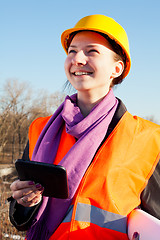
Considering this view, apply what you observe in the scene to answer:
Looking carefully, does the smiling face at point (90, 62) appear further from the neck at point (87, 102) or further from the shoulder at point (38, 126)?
the shoulder at point (38, 126)

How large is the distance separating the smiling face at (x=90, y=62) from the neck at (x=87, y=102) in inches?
1.9

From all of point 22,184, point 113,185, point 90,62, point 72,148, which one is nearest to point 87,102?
point 90,62

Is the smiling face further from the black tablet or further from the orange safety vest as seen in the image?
the black tablet

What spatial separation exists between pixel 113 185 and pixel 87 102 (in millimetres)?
683

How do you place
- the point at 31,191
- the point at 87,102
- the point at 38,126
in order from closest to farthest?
the point at 31,191, the point at 87,102, the point at 38,126

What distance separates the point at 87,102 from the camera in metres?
2.07

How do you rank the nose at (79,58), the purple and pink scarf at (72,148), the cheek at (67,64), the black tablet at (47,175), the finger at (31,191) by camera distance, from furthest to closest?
the cheek at (67,64), the nose at (79,58), the purple and pink scarf at (72,148), the finger at (31,191), the black tablet at (47,175)

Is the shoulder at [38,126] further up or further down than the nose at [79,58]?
further down

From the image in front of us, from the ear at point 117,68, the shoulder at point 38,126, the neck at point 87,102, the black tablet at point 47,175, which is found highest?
the ear at point 117,68

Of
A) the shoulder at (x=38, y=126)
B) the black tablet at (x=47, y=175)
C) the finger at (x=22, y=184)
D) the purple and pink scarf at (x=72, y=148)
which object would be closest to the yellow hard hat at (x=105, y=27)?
the purple and pink scarf at (x=72, y=148)

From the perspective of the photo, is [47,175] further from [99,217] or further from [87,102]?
[87,102]

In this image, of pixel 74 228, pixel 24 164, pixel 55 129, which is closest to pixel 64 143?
pixel 55 129

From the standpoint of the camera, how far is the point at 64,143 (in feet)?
6.61

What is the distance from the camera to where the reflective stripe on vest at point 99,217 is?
1.66m
